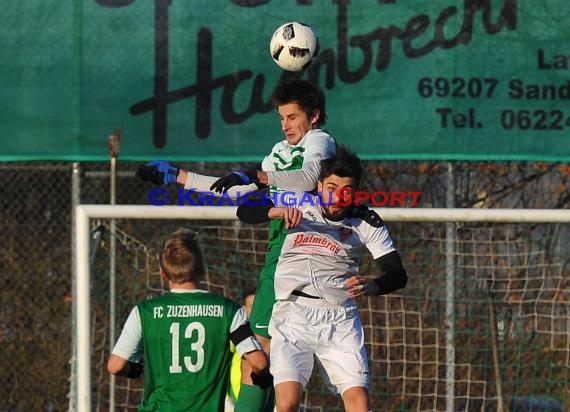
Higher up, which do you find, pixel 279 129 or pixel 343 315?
pixel 279 129

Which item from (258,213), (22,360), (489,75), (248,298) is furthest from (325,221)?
(22,360)

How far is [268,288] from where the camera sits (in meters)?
5.39

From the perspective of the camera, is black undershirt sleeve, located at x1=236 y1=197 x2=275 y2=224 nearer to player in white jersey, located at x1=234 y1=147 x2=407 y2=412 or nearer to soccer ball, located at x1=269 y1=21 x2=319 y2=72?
player in white jersey, located at x1=234 y1=147 x2=407 y2=412

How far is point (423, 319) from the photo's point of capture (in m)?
7.45

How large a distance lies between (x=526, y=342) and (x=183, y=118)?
2559 millimetres

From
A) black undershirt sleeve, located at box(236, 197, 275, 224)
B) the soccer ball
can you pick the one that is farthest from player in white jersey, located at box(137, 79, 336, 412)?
the soccer ball

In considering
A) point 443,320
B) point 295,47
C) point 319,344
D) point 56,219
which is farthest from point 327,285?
point 56,219

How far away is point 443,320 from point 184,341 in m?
3.30

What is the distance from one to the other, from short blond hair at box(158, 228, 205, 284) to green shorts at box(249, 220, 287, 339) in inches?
35.5

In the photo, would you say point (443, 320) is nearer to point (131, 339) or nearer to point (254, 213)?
point (254, 213)

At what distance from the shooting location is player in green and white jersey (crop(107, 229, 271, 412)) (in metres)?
4.39

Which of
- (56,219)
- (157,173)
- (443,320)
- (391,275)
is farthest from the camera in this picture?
(56,219)

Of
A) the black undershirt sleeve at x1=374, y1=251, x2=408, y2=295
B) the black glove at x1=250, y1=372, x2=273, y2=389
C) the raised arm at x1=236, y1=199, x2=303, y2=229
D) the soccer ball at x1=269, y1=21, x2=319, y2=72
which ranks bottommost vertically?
the black glove at x1=250, y1=372, x2=273, y2=389

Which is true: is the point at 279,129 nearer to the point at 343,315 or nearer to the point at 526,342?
the point at 526,342
